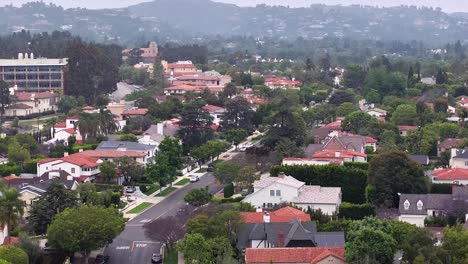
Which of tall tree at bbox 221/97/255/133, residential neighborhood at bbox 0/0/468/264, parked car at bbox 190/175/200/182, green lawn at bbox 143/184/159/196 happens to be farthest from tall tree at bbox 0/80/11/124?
green lawn at bbox 143/184/159/196

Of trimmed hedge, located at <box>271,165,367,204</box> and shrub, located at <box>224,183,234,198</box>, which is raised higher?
trimmed hedge, located at <box>271,165,367,204</box>

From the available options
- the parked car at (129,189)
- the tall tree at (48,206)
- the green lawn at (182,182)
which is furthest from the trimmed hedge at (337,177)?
the tall tree at (48,206)

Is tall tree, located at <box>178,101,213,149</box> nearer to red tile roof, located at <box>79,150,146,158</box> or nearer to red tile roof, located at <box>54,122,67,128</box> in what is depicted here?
red tile roof, located at <box>79,150,146,158</box>

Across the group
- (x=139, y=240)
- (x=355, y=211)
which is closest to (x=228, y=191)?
(x=355, y=211)

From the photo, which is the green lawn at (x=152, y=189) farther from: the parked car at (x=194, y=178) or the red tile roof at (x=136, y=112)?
the red tile roof at (x=136, y=112)

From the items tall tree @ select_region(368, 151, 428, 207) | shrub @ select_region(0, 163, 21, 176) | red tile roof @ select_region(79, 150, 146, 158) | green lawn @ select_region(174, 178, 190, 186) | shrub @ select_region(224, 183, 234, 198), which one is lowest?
green lawn @ select_region(174, 178, 190, 186)

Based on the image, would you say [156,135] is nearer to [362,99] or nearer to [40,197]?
[40,197]

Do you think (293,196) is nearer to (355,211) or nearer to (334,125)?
(355,211)
